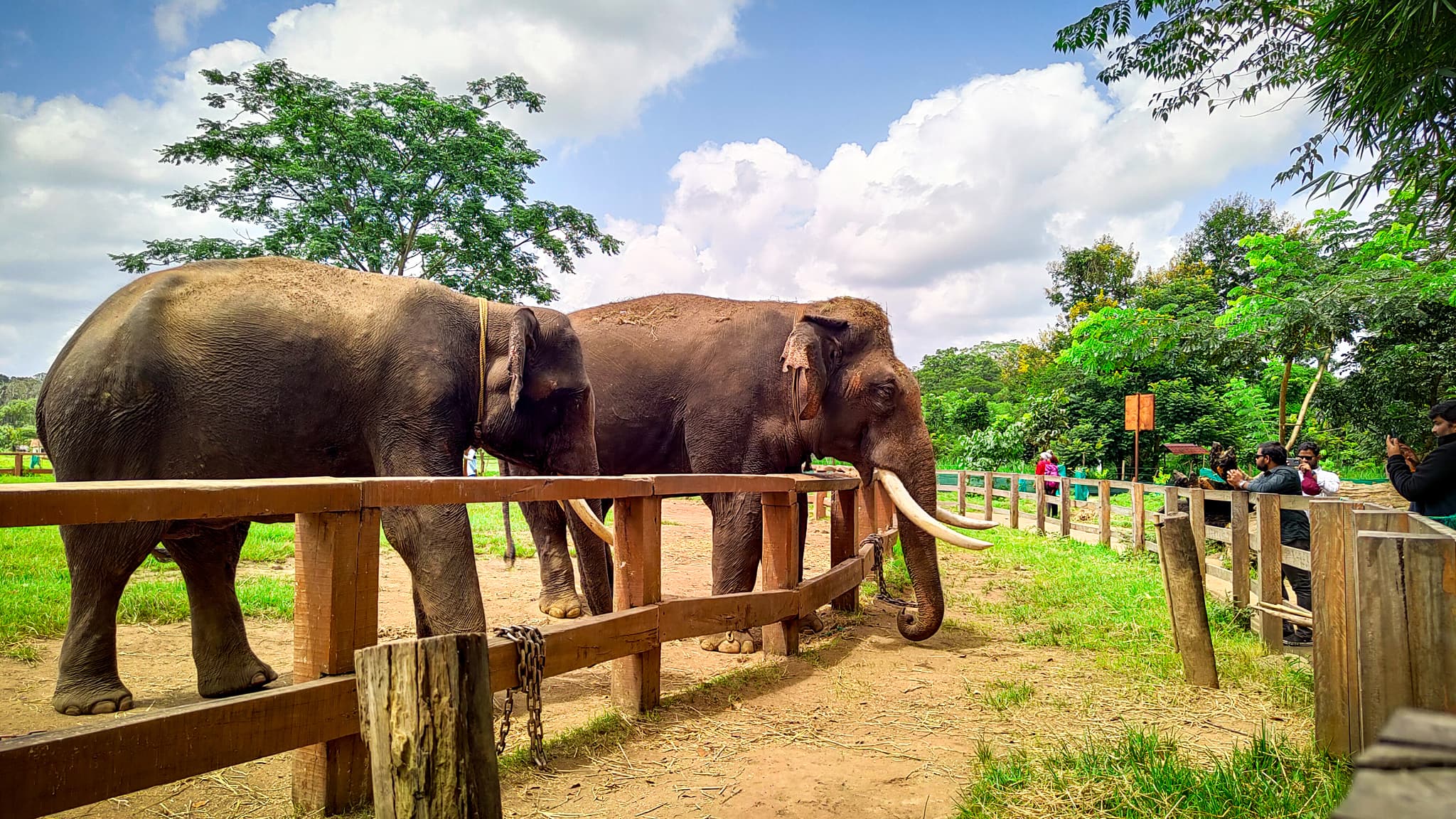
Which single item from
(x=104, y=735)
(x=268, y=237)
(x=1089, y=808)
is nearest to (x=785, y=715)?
(x=1089, y=808)

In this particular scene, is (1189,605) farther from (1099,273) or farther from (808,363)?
(1099,273)

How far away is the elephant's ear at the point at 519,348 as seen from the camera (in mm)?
4992

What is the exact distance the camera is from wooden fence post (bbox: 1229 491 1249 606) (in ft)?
21.0

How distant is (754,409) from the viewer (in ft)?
22.3

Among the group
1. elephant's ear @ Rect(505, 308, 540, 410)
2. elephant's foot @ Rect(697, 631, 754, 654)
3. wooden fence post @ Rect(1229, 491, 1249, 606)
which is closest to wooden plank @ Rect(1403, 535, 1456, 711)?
elephant's foot @ Rect(697, 631, 754, 654)

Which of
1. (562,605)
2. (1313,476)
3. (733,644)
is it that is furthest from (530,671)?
(1313,476)

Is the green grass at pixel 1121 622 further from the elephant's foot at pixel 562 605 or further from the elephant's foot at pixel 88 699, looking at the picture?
the elephant's foot at pixel 88 699

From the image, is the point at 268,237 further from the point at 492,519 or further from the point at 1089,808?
the point at 1089,808

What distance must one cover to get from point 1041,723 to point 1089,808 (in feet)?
4.04

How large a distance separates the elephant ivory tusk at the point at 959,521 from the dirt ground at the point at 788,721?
34.6 inches

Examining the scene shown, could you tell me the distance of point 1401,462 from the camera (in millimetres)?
6266

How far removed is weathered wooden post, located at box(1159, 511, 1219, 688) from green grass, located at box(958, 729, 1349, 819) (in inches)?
50.1

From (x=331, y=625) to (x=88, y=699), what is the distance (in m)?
2.20

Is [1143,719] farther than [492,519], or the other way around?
[492,519]
